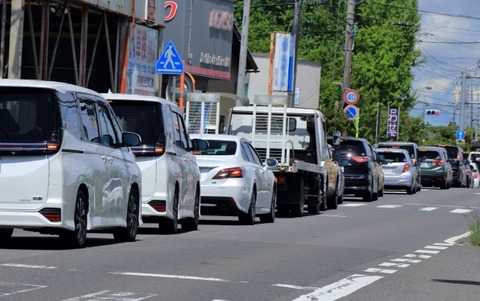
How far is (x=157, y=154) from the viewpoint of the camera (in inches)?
759

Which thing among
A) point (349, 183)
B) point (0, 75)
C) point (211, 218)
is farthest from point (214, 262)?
point (349, 183)

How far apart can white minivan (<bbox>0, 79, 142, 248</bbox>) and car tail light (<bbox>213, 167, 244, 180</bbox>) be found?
692 cm

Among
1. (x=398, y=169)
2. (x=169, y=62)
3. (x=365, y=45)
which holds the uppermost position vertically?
(x=365, y=45)

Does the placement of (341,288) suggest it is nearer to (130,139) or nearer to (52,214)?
(52,214)

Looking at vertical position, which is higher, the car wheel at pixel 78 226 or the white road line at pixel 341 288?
the car wheel at pixel 78 226

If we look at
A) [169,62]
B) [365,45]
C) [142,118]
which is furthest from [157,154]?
[365,45]

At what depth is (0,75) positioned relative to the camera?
27.2 m

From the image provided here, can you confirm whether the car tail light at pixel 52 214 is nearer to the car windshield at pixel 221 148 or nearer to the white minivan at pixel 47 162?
the white minivan at pixel 47 162

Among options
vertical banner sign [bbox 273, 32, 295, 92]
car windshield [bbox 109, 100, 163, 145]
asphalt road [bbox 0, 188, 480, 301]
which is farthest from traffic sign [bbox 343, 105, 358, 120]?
car windshield [bbox 109, 100, 163, 145]

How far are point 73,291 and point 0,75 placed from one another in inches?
652

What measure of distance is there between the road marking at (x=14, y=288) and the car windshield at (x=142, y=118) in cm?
785

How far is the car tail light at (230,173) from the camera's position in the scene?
2303cm

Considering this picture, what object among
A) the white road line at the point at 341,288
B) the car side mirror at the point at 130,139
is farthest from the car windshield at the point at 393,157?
the white road line at the point at 341,288

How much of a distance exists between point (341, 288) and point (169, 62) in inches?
641
